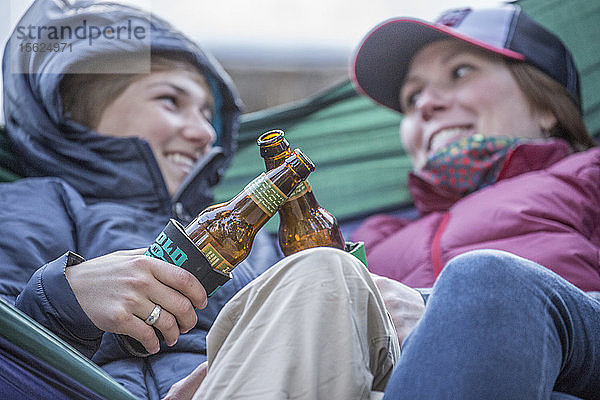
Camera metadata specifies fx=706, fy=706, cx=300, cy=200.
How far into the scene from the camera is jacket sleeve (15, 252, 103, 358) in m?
0.77

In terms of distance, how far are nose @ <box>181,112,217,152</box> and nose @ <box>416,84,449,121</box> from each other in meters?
0.46

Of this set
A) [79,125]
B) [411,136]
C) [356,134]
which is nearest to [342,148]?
[356,134]

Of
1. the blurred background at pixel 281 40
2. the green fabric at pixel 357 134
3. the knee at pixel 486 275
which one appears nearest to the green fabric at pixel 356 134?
the green fabric at pixel 357 134

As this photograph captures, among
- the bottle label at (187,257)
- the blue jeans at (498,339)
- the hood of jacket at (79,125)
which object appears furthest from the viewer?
the hood of jacket at (79,125)

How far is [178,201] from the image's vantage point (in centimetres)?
127

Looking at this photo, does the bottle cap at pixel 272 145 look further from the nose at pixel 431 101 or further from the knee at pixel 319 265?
the nose at pixel 431 101

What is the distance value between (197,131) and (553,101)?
2.38ft

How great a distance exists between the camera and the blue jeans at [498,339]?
56 centimetres

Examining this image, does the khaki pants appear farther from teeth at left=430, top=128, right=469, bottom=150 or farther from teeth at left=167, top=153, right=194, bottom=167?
teeth at left=430, top=128, right=469, bottom=150

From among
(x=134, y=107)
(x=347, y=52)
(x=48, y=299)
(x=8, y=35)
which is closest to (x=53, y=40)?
(x=8, y=35)

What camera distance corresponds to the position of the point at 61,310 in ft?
2.52

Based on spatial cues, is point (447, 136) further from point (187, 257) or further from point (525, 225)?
point (187, 257)

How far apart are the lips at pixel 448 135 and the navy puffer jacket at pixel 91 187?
0.43 m

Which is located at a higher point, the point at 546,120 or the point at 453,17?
the point at 453,17
